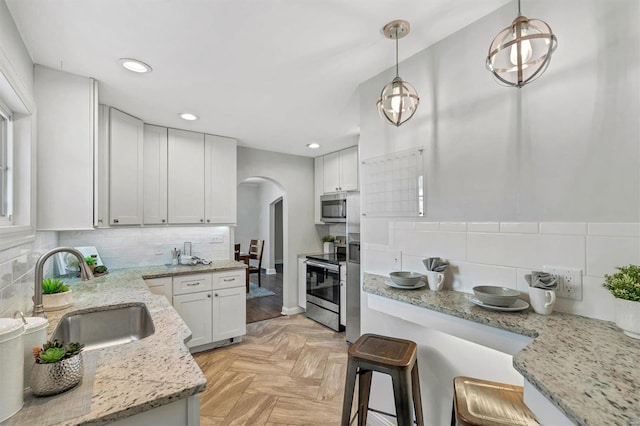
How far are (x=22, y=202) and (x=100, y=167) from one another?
2.96 ft

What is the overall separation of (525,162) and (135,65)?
7.98ft

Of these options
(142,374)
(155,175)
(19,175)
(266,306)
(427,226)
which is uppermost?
(155,175)

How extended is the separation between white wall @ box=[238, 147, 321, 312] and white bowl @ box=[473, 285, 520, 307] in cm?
324

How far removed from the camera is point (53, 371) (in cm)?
86

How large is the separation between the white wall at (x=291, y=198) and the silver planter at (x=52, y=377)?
3340 mm

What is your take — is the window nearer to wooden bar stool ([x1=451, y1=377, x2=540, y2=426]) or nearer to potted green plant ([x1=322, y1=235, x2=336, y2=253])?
wooden bar stool ([x1=451, y1=377, x2=540, y2=426])

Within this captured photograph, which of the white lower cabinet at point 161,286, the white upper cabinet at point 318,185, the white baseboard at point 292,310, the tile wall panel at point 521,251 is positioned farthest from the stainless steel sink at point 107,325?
the white upper cabinet at point 318,185

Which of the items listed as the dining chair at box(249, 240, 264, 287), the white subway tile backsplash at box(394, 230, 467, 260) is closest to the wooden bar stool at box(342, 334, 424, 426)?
the white subway tile backsplash at box(394, 230, 467, 260)

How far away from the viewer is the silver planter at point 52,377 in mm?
852

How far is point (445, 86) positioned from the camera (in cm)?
168

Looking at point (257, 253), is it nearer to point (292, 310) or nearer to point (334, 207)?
point (292, 310)

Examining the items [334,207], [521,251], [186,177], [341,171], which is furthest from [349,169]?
[521,251]

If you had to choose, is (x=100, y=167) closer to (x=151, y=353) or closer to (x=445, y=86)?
(x=151, y=353)

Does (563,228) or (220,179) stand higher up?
(220,179)
